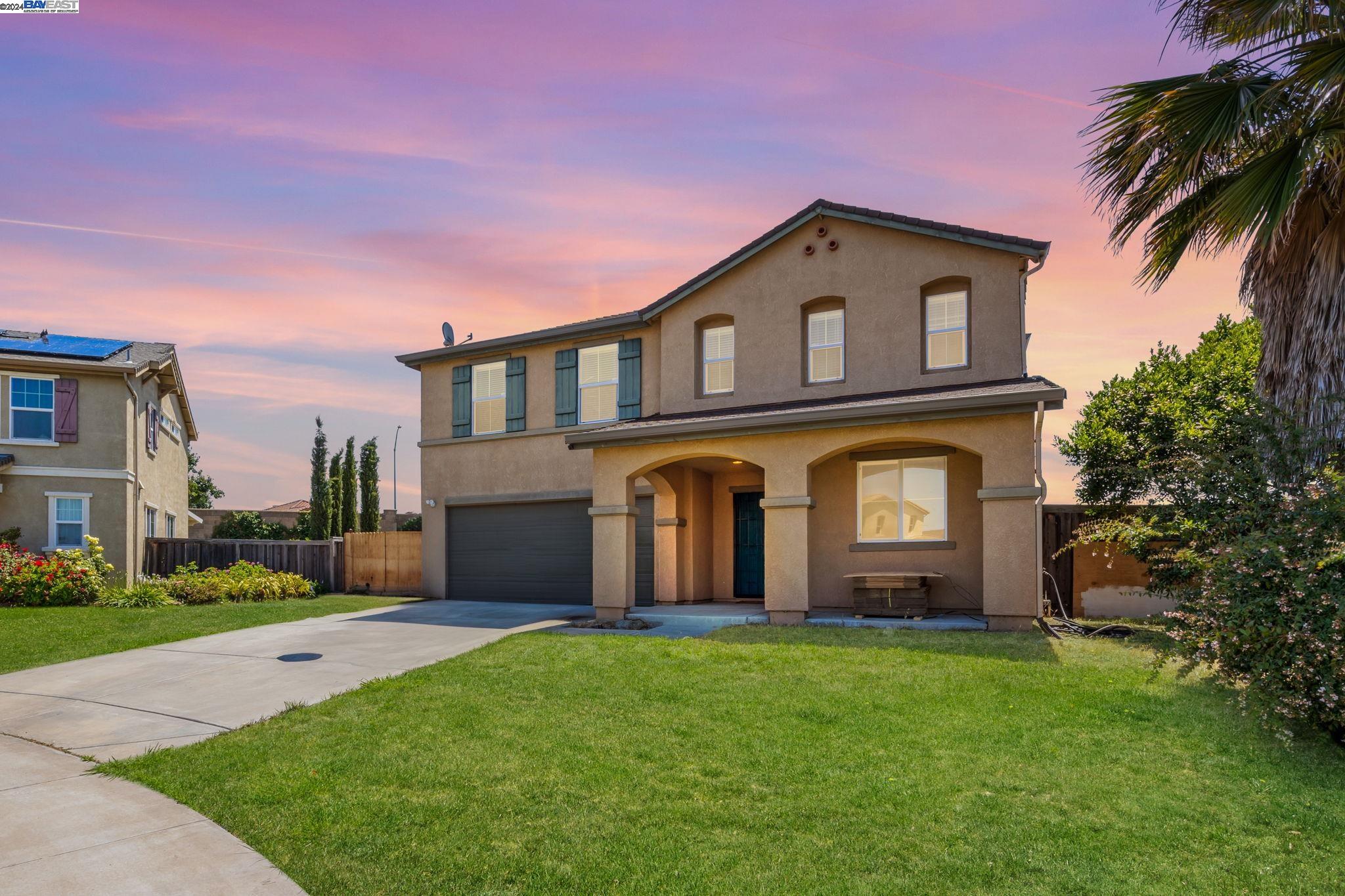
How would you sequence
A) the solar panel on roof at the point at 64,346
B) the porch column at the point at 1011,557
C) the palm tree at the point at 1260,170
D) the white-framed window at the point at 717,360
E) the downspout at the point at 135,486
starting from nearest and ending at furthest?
the palm tree at the point at 1260,170, the porch column at the point at 1011,557, the white-framed window at the point at 717,360, the solar panel on roof at the point at 64,346, the downspout at the point at 135,486

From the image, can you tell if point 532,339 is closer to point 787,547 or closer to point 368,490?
point 787,547

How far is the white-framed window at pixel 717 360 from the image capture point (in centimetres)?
1659

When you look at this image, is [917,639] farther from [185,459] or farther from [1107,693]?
[185,459]

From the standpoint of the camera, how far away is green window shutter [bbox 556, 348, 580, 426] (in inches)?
727

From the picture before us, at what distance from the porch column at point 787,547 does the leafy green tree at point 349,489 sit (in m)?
27.8

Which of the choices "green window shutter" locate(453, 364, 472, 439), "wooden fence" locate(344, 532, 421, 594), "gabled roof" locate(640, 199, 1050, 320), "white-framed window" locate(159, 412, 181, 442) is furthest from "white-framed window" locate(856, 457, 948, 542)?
"white-framed window" locate(159, 412, 181, 442)

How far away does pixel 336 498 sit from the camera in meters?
36.4

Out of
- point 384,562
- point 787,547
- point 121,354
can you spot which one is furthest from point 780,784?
point 121,354

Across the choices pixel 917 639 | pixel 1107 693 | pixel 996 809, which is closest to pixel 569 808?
pixel 996 809

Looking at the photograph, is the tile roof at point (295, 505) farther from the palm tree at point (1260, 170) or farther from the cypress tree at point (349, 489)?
the palm tree at point (1260, 170)

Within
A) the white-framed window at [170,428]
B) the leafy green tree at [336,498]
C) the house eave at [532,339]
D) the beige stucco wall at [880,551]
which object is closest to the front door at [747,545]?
the beige stucco wall at [880,551]

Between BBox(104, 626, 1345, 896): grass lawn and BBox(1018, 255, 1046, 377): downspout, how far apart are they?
589 centimetres

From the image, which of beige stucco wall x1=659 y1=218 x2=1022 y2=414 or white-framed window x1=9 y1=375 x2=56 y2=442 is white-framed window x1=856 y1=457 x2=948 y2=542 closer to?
beige stucco wall x1=659 y1=218 x2=1022 y2=414

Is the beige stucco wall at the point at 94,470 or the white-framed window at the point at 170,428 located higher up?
the white-framed window at the point at 170,428
